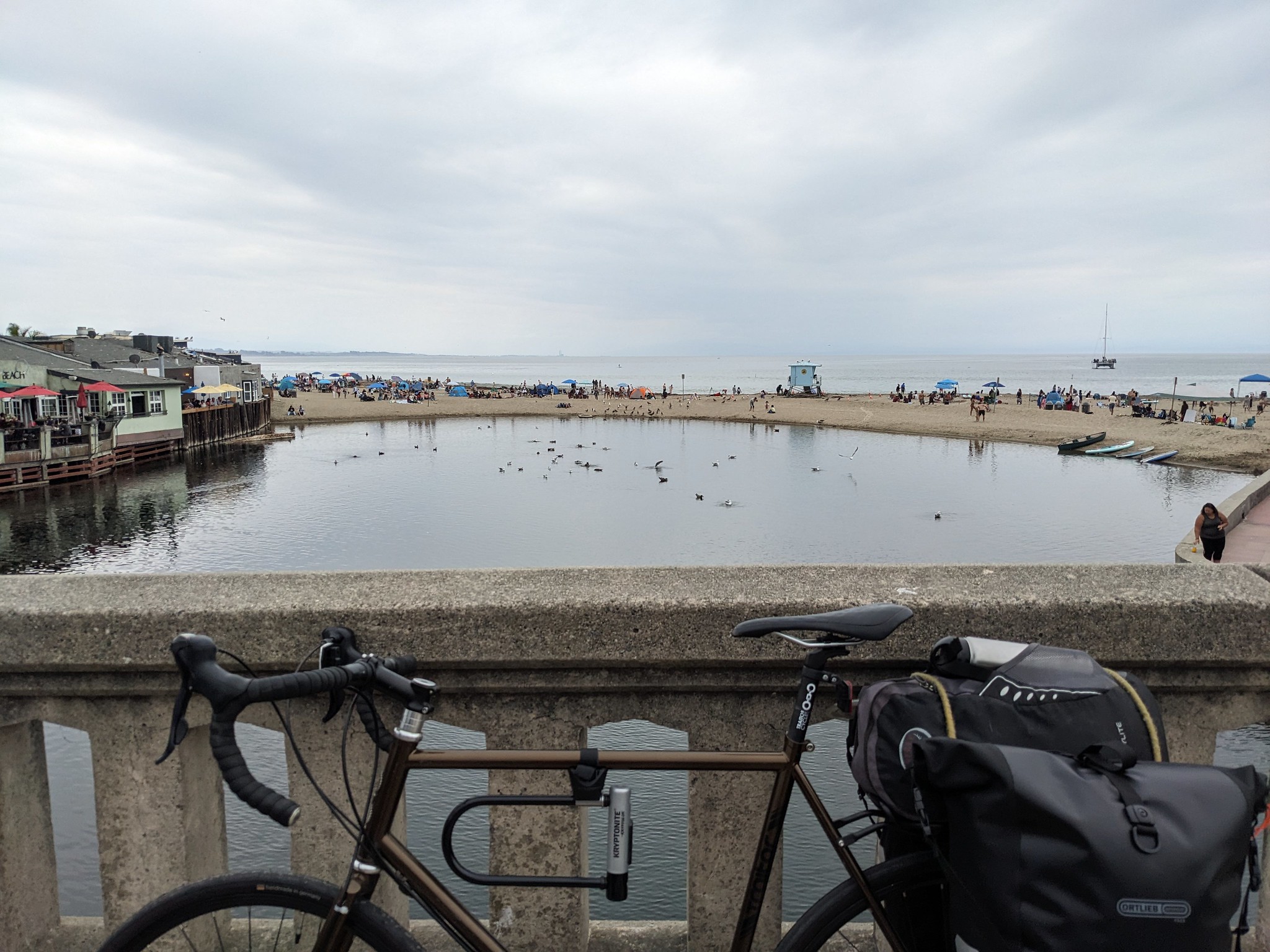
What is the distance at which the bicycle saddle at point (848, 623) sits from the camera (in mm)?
1985

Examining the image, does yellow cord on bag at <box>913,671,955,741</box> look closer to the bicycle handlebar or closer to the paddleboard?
the bicycle handlebar

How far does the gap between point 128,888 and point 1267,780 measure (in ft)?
8.95

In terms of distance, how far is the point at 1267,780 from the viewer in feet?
6.09

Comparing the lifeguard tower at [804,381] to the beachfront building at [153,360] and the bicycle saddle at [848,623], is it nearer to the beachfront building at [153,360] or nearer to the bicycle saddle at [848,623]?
the beachfront building at [153,360]

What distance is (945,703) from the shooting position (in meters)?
1.88

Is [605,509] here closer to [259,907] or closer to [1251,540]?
[1251,540]

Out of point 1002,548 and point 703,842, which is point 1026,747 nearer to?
point 703,842

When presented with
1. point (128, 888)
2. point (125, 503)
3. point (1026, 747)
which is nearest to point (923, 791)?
point (1026, 747)

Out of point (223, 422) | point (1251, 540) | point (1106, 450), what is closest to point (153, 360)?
point (223, 422)

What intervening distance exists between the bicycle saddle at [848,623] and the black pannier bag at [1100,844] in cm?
32

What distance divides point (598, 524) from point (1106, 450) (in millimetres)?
41214

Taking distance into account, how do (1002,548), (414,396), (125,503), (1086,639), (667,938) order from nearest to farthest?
(1086,639) < (667,938) < (1002,548) < (125,503) < (414,396)

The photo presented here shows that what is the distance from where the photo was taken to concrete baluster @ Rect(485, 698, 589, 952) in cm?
238

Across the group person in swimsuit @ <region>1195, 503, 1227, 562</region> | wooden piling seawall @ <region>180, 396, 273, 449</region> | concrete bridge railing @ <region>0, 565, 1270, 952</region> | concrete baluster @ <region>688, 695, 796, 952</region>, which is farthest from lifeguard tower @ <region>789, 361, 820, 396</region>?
concrete baluster @ <region>688, 695, 796, 952</region>
